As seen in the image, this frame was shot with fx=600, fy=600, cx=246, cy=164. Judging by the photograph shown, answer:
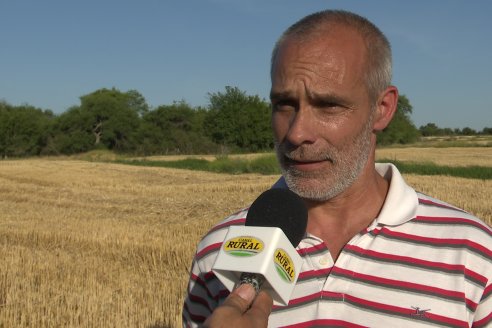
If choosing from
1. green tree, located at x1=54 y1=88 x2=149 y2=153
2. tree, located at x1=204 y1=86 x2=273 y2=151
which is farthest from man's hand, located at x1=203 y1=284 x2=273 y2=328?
green tree, located at x1=54 y1=88 x2=149 y2=153

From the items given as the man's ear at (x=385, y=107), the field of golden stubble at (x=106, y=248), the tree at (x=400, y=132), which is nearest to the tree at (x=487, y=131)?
the tree at (x=400, y=132)

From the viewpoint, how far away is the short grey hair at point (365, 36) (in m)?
2.29

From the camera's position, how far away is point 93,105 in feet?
231

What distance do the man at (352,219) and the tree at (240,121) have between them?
60296mm

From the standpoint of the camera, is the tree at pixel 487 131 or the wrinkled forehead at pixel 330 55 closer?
the wrinkled forehead at pixel 330 55

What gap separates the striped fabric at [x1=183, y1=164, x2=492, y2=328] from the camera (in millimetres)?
2006

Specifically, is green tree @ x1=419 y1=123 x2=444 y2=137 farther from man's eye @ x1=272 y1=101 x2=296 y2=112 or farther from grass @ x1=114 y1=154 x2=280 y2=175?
man's eye @ x1=272 y1=101 x2=296 y2=112

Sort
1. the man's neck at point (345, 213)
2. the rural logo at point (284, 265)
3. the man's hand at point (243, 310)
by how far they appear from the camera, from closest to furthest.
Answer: the man's hand at point (243, 310)
the rural logo at point (284, 265)
the man's neck at point (345, 213)

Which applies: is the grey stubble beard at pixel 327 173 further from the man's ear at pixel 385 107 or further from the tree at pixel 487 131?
the tree at pixel 487 131

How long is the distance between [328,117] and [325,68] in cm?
18

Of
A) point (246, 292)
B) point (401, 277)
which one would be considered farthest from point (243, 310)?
point (401, 277)

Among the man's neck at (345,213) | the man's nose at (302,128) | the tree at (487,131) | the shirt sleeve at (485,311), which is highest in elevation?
the tree at (487,131)

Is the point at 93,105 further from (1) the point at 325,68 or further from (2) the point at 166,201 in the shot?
(1) the point at 325,68

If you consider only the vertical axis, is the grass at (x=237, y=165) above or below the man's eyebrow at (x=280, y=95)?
below
